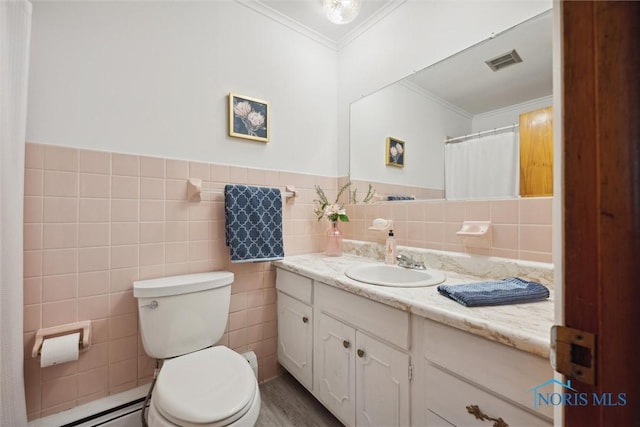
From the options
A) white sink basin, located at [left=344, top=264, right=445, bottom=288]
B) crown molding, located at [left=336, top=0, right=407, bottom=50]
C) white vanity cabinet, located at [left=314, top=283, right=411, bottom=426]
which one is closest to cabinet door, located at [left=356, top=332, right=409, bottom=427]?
white vanity cabinet, located at [left=314, top=283, right=411, bottom=426]

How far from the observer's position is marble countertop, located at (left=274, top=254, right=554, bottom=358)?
645mm

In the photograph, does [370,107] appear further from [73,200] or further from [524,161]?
[73,200]

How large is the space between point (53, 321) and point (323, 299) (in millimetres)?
1163

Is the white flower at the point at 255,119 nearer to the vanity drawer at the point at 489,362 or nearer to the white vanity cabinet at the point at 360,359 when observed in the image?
the white vanity cabinet at the point at 360,359

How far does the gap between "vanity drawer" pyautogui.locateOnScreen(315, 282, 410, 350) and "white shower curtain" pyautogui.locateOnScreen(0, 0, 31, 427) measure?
118 centimetres

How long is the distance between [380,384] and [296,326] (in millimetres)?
618

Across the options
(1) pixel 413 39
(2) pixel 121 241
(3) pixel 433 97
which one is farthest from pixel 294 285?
(1) pixel 413 39

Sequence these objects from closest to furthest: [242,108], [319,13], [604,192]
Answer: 1. [604,192]
2. [242,108]
3. [319,13]

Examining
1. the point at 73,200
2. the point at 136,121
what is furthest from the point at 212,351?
the point at 136,121

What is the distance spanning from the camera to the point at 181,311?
123 centimetres

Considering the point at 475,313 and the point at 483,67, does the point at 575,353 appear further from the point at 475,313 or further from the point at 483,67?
the point at 483,67

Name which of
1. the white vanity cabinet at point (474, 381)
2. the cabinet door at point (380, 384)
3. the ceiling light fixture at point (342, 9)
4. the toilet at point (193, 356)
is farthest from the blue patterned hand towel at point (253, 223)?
the ceiling light fixture at point (342, 9)

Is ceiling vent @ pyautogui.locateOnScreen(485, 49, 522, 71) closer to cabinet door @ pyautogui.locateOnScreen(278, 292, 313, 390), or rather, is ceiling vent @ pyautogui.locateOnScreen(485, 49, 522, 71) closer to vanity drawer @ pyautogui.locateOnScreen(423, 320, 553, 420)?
vanity drawer @ pyautogui.locateOnScreen(423, 320, 553, 420)

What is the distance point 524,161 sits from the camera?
1.13 meters
